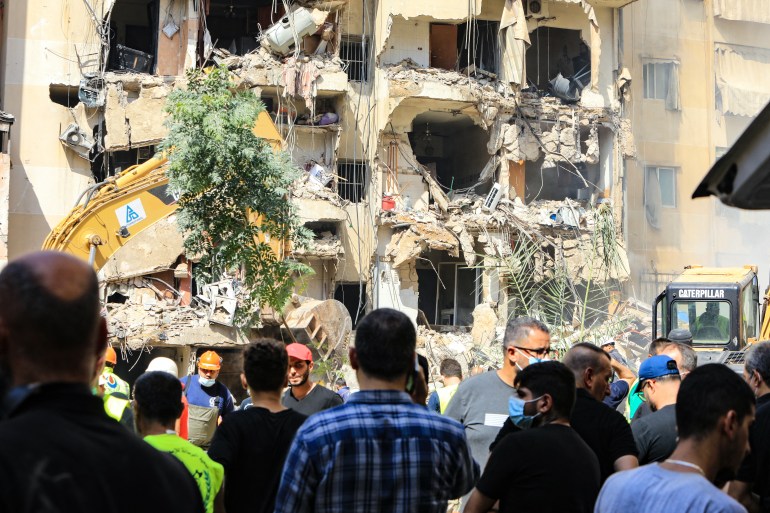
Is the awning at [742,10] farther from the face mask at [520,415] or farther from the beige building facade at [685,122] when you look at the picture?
the face mask at [520,415]

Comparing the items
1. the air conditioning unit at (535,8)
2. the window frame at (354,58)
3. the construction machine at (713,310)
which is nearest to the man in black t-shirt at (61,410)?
the construction machine at (713,310)

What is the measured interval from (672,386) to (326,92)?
77.6 feet

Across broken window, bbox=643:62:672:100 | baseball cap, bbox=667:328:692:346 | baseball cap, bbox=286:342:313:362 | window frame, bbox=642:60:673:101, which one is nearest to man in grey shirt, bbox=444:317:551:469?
baseball cap, bbox=286:342:313:362

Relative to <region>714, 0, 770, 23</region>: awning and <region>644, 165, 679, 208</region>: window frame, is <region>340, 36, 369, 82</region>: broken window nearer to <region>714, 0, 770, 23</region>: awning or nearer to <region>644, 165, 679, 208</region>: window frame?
<region>644, 165, 679, 208</region>: window frame

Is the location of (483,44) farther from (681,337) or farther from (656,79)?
(681,337)

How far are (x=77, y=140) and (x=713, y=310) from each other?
17.2m

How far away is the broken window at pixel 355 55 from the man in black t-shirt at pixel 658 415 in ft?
81.2

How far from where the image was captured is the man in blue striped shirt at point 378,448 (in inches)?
143

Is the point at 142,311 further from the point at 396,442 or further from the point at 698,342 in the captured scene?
the point at 396,442

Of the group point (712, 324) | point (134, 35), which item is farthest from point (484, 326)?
point (134, 35)

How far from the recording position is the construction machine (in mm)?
19234

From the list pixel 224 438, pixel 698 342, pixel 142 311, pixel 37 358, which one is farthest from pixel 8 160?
pixel 37 358

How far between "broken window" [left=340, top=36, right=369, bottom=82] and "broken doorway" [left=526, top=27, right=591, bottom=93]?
20.8 feet

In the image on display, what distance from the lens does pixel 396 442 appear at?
371 cm
